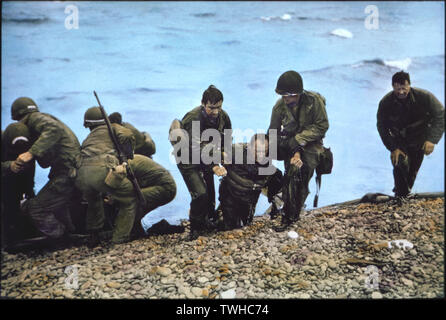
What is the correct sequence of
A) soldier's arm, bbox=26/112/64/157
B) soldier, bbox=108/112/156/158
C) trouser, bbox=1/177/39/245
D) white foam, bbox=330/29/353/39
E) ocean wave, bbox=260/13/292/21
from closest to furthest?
soldier's arm, bbox=26/112/64/157 < trouser, bbox=1/177/39/245 < soldier, bbox=108/112/156/158 < white foam, bbox=330/29/353/39 < ocean wave, bbox=260/13/292/21

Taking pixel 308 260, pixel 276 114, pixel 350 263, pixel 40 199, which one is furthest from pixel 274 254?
pixel 40 199

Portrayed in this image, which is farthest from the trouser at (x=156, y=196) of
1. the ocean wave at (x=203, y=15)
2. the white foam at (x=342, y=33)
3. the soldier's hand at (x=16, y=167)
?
the white foam at (x=342, y=33)

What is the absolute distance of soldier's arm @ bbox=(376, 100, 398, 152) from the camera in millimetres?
4684

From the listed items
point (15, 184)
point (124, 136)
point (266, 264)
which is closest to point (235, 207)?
point (266, 264)

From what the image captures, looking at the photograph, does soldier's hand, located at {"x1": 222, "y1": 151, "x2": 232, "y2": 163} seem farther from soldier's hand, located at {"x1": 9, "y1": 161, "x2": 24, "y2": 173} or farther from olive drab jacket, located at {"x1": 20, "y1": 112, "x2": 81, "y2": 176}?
soldier's hand, located at {"x1": 9, "y1": 161, "x2": 24, "y2": 173}

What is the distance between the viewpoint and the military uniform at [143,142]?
474 centimetres

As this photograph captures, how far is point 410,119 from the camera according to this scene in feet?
15.0

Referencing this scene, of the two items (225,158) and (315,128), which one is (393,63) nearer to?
(315,128)

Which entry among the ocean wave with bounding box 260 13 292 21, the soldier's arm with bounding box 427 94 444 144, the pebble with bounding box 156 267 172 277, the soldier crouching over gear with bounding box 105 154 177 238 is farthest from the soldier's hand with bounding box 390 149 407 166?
the pebble with bounding box 156 267 172 277

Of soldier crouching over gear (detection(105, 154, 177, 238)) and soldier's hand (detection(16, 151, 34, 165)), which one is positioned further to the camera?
soldier crouching over gear (detection(105, 154, 177, 238))

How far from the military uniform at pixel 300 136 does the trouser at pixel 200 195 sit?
2.71 ft

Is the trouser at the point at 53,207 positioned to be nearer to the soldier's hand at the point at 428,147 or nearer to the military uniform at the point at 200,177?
the military uniform at the point at 200,177

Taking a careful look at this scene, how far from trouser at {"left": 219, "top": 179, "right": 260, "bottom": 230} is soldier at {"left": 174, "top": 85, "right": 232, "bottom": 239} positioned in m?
0.13

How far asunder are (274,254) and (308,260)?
37 cm
